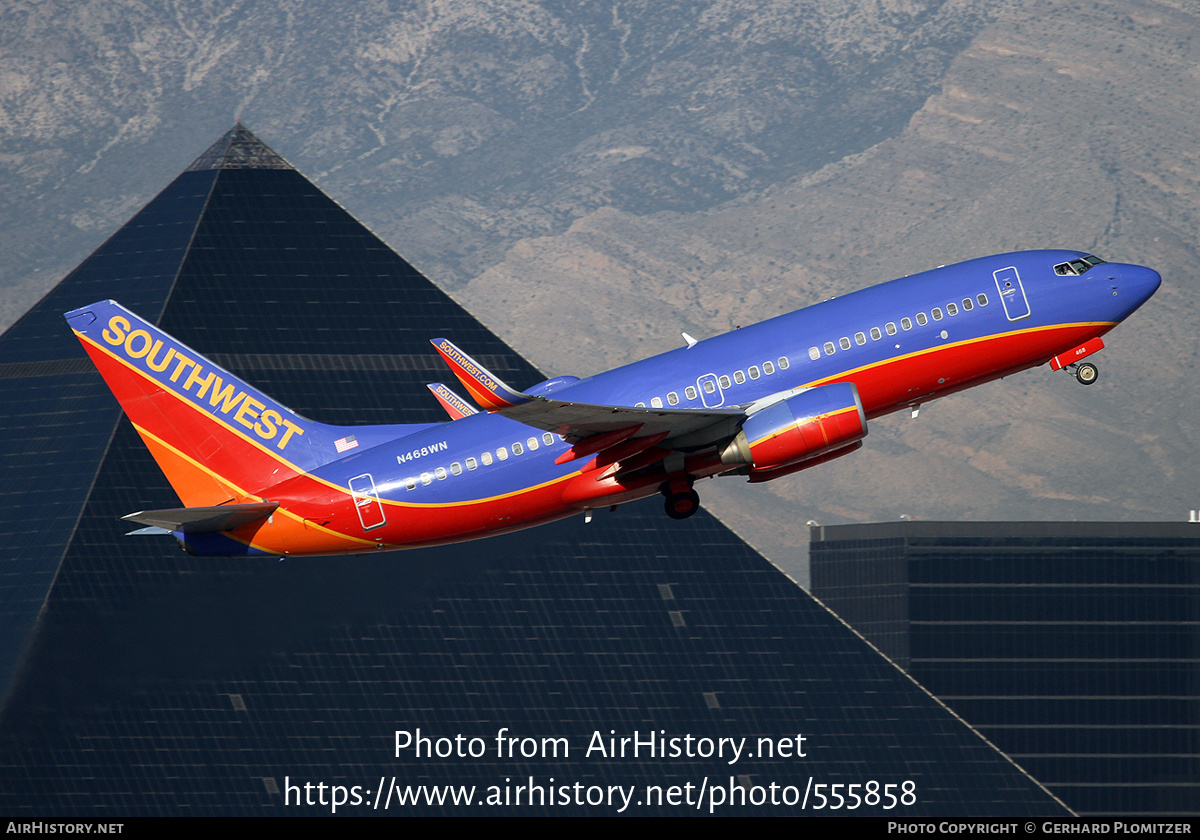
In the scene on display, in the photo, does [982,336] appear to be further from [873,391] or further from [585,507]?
[585,507]

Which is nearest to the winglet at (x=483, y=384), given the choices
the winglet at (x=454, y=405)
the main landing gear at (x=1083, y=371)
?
the winglet at (x=454, y=405)

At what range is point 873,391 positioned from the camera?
242 feet

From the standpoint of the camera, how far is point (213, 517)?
248ft

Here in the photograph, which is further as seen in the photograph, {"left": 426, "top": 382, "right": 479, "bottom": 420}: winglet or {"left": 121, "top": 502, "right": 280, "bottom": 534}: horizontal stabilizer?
{"left": 426, "top": 382, "right": 479, "bottom": 420}: winglet

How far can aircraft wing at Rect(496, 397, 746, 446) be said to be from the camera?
69250 mm

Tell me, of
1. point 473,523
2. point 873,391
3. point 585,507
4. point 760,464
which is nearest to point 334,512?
point 473,523

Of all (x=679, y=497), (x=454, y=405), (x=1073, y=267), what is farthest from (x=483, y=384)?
(x=1073, y=267)

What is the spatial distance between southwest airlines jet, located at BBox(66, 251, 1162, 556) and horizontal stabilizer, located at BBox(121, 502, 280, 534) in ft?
0.34

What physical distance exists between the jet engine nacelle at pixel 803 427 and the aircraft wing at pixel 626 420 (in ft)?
3.95

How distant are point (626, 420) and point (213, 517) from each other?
1828 cm

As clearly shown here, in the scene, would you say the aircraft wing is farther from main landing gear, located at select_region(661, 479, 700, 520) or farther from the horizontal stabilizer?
the horizontal stabilizer

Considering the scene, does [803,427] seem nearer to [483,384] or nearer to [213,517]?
[483,384]

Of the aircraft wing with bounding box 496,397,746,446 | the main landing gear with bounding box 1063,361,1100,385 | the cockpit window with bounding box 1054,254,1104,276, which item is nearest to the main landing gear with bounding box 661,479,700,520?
the aircraft wing with bounding box 496,397,746,446

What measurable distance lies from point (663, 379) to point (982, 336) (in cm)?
1321
